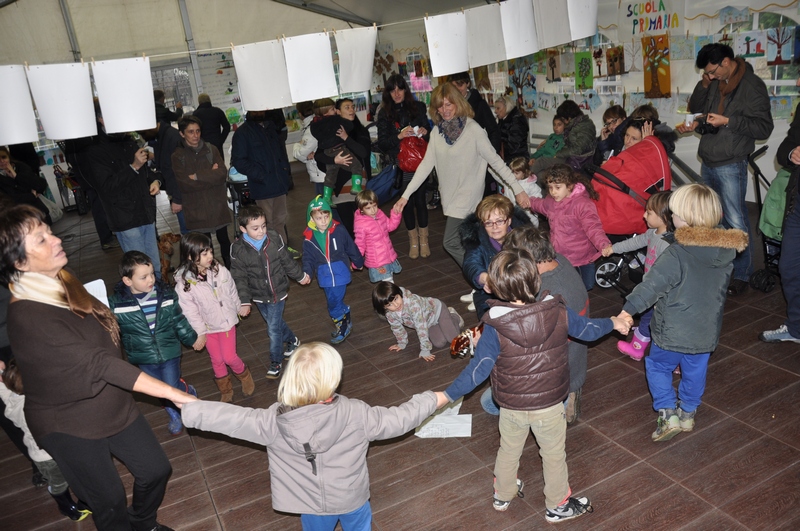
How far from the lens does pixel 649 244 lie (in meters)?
4.32

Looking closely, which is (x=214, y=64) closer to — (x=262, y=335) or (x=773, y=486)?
(x=262, y=335)

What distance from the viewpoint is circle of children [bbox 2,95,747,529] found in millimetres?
2400

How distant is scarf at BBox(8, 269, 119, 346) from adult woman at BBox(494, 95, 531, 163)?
19.3 ft

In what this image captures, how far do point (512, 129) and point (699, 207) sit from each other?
4619 millimetres

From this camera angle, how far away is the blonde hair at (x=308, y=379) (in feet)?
7.52

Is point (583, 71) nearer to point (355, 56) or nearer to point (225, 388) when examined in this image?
point (355, 56)

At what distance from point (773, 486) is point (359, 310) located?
369 centimetres

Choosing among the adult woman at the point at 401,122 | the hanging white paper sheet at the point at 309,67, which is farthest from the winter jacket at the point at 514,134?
the hanging white paper sheet at the point at 309,67

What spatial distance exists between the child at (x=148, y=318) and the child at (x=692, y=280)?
9.05 feet

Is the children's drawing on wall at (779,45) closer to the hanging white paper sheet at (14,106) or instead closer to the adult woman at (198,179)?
the adult woman at (198,179)

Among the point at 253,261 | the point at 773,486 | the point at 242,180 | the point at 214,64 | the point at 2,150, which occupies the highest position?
the point at 214,64

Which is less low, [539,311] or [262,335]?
[539,311]

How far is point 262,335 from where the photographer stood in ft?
18.4

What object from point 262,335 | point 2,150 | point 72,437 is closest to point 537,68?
point 262,335
